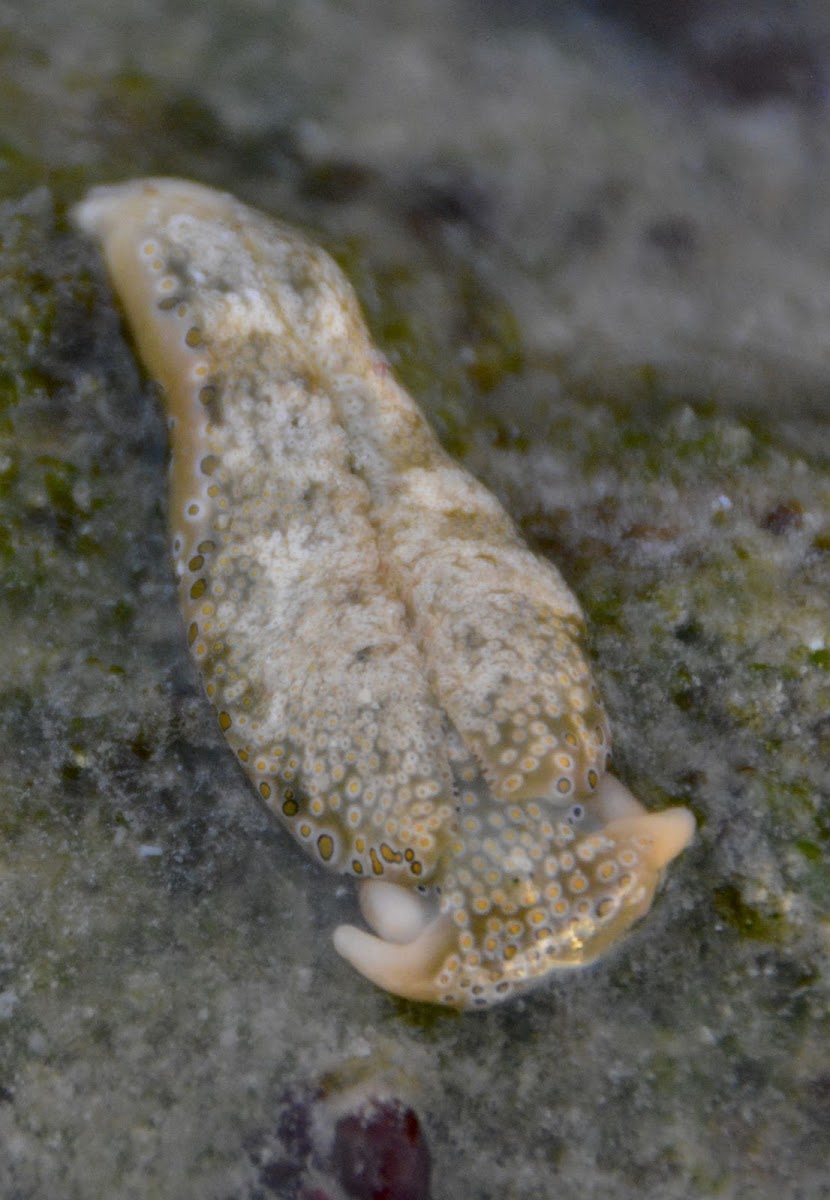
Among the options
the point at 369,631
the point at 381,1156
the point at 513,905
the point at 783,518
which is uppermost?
the point at 783,518

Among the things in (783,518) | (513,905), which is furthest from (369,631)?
(783,518)

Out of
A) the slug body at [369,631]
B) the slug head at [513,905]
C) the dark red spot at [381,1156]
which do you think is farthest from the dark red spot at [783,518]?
the dark red spot at [381,1156]

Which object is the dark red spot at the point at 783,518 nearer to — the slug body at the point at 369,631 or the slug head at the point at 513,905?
the slug body at the point at 369,631

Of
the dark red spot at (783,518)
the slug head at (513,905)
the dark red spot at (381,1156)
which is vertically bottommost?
the dark red spot at (381,1156)

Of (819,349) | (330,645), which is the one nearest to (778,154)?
(819,349)

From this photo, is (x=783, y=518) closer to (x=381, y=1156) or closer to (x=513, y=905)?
(x=513, y=905)

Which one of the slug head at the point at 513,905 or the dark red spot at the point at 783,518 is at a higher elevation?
the dark red spot at the point at 783,518

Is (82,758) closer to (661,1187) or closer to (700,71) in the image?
(661,1187)
